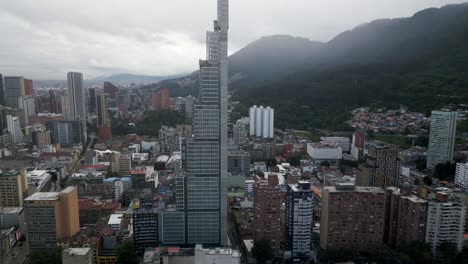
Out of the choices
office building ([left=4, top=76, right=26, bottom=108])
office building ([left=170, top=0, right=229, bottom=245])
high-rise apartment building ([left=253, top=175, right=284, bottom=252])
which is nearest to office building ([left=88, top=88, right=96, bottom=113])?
office building ([left=4, top=76, right=26, bottom=108])

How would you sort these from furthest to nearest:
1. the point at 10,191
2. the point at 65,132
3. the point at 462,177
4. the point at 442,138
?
the point at 65,132
the point at 442,138
the point at 462,177
the point at 10,191

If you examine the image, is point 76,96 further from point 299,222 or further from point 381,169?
point 299,222

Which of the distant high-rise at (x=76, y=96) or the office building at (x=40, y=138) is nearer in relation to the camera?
the office building at (x=40, y=138)

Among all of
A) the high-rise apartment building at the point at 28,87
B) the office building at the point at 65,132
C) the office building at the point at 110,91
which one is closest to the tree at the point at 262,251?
the office building at the point at 65,132

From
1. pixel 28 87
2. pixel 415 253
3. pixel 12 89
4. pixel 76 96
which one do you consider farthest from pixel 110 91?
pixel 415 253

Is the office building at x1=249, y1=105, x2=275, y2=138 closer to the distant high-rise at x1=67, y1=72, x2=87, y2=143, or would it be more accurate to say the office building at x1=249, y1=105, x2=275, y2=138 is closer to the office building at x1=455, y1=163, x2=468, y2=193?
the office building at x1=455, y1=163, x2=468, y2=193

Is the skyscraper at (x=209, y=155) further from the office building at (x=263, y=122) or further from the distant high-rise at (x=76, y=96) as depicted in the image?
the distant high-rise at (x=76, y=96)

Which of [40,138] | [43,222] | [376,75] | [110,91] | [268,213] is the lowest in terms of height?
[43,222]
